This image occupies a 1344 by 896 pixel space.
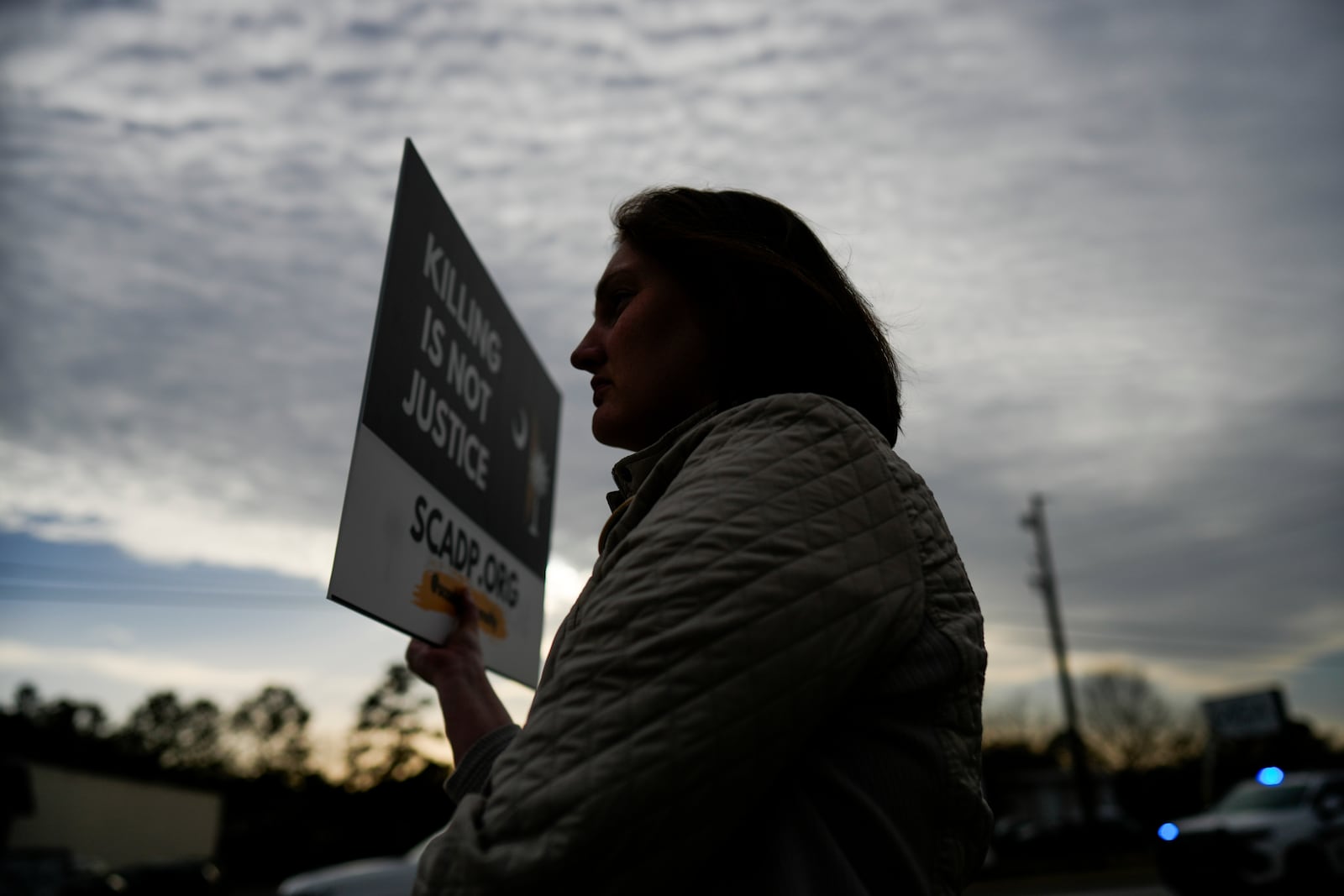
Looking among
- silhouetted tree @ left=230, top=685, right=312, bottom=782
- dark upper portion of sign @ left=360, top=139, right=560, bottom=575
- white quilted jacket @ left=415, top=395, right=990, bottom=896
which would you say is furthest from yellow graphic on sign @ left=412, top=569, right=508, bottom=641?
silhouetted tree @ left=230, top=685, right=312, bottom=782

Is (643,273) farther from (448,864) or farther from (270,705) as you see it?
(270,705)

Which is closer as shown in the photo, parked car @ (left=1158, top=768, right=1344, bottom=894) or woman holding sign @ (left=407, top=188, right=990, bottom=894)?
woman holding sign @ (left=407, top=188, right=990, bottom=894)

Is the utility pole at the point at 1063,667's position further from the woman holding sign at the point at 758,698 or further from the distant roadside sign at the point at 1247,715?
the woman holding sign at the point at 758,698

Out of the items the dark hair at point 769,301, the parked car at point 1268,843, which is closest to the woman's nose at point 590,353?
the dark hair at point 769,301

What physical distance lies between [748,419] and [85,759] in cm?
4212

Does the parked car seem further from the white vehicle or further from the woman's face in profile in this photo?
the woman's face in profile

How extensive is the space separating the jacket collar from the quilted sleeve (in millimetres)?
301

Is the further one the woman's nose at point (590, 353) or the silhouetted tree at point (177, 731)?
the silhouetted tree at point (177, 731)

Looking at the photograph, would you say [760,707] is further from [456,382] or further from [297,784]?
[297,784]

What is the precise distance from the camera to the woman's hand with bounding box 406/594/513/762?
1.68m

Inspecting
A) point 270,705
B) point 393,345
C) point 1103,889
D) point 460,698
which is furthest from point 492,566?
point 270,705

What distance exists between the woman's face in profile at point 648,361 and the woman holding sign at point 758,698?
34cm

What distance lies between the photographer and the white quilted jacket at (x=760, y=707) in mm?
751

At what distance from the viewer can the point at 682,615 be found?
81 cm
